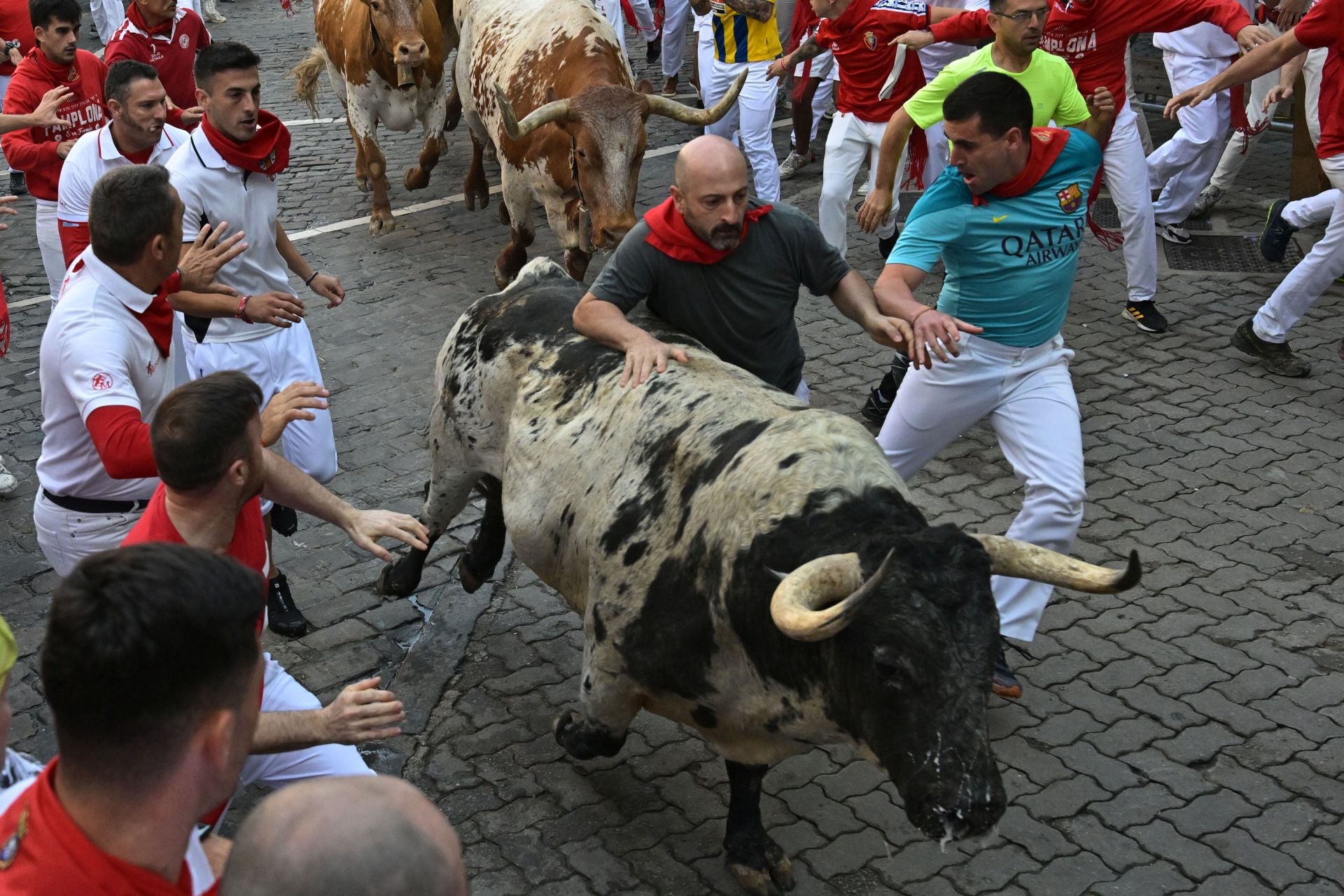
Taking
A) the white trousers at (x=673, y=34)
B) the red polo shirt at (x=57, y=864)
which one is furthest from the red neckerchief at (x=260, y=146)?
the white trousers at (x=673, y=34)

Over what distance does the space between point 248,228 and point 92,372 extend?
1.88m

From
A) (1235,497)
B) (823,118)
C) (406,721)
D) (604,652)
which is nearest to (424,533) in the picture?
(604,652)

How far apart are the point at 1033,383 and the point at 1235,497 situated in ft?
6.37

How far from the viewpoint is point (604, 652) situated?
170 inches

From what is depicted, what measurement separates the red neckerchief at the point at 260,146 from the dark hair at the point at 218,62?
0.59 ft

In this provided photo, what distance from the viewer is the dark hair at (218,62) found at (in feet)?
19.2

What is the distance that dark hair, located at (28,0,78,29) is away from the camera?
26.8 feet

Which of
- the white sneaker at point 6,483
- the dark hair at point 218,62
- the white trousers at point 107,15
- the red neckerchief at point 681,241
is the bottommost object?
the white sneaker at point 6,483

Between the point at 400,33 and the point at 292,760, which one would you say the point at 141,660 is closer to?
the point at 292,760

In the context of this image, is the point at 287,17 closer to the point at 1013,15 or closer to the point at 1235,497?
the point at 1013,15

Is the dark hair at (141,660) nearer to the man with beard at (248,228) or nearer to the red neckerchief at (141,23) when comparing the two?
the man with beard at (248,228)

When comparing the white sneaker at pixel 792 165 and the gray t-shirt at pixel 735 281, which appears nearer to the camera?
the gray t-shirt at pixel 735 281

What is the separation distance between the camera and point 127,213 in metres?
4.45

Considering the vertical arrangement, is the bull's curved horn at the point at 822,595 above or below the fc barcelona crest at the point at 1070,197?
below
